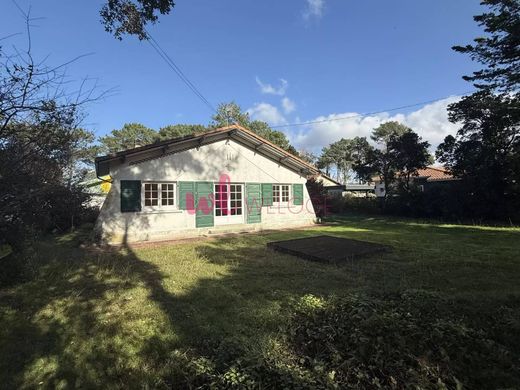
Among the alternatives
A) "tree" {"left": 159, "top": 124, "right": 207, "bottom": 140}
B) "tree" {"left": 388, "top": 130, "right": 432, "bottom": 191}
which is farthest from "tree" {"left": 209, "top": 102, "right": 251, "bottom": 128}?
"tree" {"left": 388, "top": 130, "right": 432, "bottom": 191}

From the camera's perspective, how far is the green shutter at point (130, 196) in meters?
11.1

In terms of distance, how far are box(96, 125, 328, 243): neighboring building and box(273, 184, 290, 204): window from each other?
48 mm

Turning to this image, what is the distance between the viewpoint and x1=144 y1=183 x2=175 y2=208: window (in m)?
11.7

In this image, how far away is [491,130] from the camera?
16016 mm

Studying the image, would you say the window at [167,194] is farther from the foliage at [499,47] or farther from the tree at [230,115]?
the tree at [230,115]

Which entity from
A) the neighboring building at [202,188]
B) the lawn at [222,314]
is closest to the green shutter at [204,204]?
the neighboring building at [202,188]

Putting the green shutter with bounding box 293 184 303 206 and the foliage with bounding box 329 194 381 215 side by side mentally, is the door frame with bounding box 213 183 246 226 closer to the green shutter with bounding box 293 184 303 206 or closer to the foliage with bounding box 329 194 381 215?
the green shutter with bounding box 293 184 303 206

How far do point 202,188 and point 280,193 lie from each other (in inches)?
164

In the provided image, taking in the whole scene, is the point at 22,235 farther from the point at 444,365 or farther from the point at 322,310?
the point at 444,365

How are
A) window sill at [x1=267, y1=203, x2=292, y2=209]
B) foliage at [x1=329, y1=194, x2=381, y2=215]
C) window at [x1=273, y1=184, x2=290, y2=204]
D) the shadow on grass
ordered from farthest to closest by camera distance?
1. foliage at [x1=329, y1=194, x2=381, y2=215]
2. window at [x1=273, y1=184, x2=290, y2=204]
3. window sill at [x1=267, y1=203, x2=292, y2=209]
4. the shadow on grass

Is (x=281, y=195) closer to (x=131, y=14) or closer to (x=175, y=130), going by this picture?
(x=131, y=14)

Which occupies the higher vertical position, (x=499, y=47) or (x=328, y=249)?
(x=499, y=47)

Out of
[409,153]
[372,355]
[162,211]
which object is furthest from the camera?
[409,153]

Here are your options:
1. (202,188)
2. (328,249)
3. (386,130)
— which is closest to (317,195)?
(202,188)
